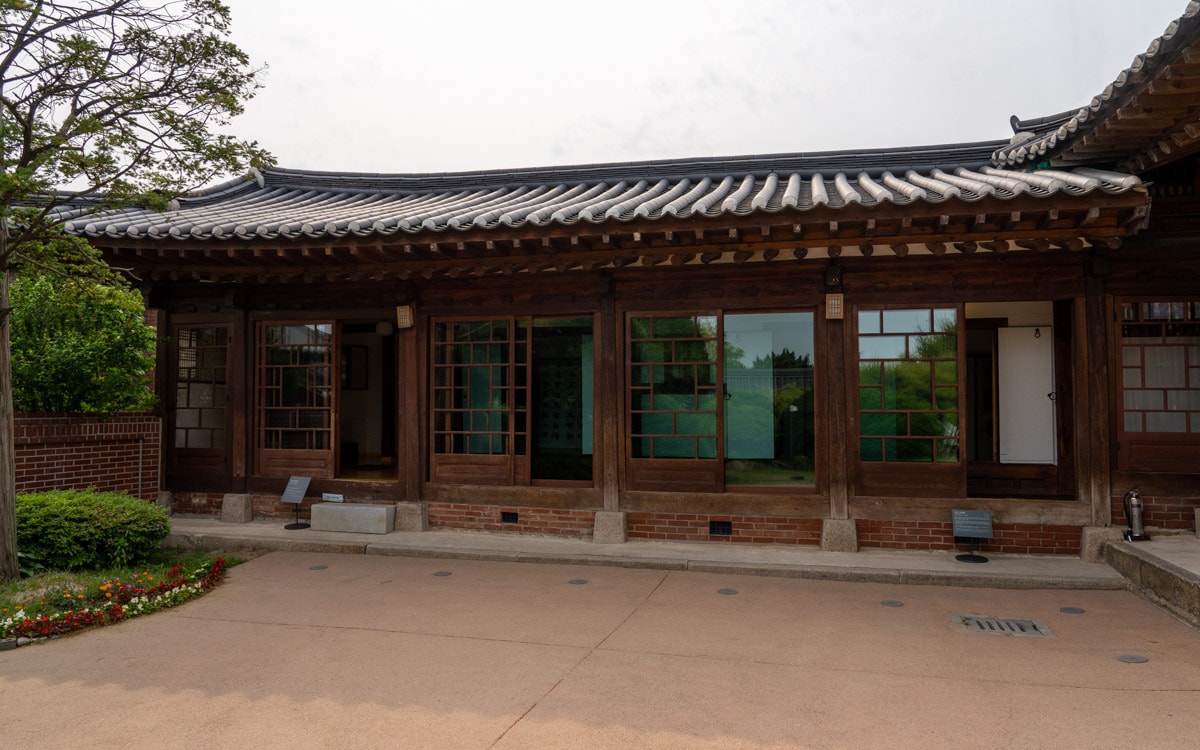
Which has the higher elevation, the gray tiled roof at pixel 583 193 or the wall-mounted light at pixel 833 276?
the gray tiled roof at pixel 583 193

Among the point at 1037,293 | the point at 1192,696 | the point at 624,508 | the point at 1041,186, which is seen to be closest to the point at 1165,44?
the point at 1041,186

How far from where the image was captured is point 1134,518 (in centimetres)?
668

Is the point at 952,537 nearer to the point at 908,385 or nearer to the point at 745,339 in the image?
the point at 908,385

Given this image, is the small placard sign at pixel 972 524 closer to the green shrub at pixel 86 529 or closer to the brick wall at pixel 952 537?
the brick wall at pixel 952 537

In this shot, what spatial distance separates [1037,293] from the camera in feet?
23.1

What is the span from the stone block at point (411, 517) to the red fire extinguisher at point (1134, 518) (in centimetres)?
680

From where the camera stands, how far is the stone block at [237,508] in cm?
884

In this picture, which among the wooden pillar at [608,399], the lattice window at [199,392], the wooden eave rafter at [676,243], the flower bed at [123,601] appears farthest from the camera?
the lattice window at [199,392]

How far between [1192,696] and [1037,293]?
A: 4049mm

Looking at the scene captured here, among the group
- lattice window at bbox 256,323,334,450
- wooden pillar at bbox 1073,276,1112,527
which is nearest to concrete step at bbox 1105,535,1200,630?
wooden pillar at bbox 1073,276,1112,527

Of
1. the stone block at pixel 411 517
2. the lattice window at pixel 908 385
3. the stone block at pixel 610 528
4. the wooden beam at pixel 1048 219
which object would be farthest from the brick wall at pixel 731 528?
the wooden beam at pixel 1048 219

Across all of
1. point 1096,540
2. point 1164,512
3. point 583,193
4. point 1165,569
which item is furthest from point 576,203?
point 1164,512

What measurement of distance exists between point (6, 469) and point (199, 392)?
3527mm

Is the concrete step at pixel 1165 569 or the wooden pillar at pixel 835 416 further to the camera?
the wooden pillar at pixel 835 416
